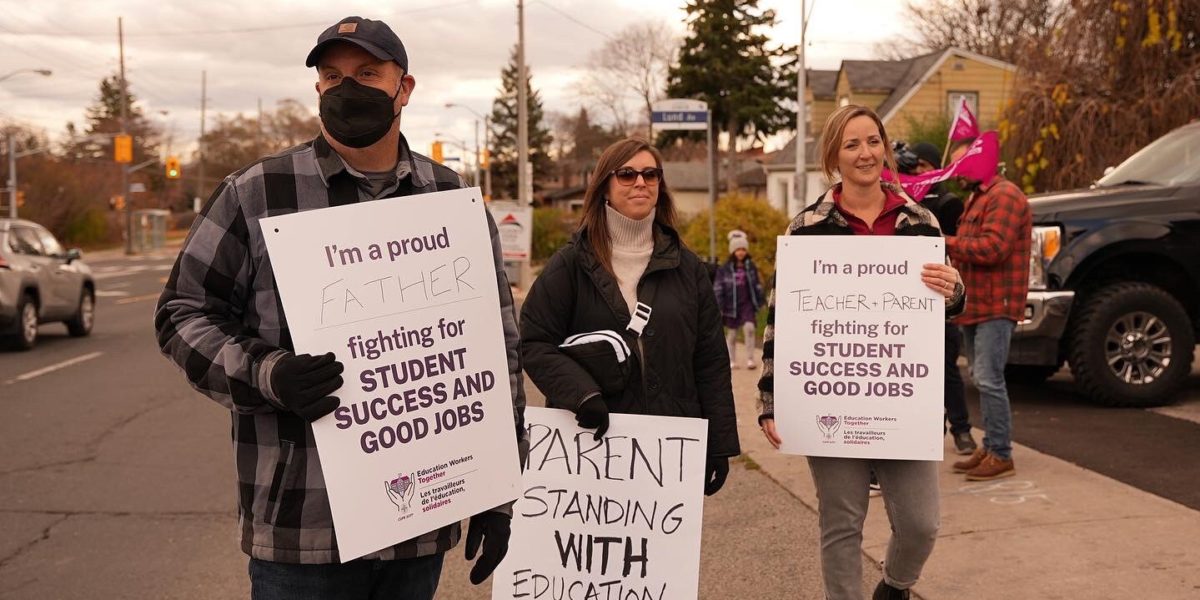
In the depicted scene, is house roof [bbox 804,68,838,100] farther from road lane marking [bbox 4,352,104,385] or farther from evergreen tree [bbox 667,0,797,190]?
road lane marking [bbox 4,352,104,385]

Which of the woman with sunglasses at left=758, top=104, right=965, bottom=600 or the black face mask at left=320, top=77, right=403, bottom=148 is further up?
the black face mask at left=320, top=77, right=403, bottom=148

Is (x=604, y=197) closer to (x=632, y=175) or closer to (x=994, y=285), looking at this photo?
(x=632, y=175)

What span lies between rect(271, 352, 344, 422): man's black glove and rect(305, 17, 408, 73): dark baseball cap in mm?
720

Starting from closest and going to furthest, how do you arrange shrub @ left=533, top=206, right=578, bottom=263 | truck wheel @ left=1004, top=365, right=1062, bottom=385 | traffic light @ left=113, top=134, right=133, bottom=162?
truck wheel @ left=1004, top=365, right=1062, bottom=385
shrub @ left=533, top=206, right=578, bottom=263
traffic light @ left=113, top=134, right=133, bottom=162

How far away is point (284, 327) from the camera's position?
8.05ft

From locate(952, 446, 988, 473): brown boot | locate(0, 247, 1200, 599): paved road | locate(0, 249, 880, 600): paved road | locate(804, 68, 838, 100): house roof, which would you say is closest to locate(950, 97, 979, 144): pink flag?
locate(952, 446, 988, 473): brown boot

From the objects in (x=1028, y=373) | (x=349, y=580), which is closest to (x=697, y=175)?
(x=1028, y=373)

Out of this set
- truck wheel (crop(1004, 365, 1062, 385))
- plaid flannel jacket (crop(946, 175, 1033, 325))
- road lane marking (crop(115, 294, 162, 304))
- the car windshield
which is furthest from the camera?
road lane marking (crop(115, 294, 162, 304))

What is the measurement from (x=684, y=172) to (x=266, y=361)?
79.9m

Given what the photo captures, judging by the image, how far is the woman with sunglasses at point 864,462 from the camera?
387cm

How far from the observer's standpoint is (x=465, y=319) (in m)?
A: 2.66

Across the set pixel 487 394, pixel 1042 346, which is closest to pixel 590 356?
pixel 487 394

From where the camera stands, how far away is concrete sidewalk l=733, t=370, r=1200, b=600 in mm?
4523

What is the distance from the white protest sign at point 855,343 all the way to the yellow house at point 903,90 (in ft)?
122
